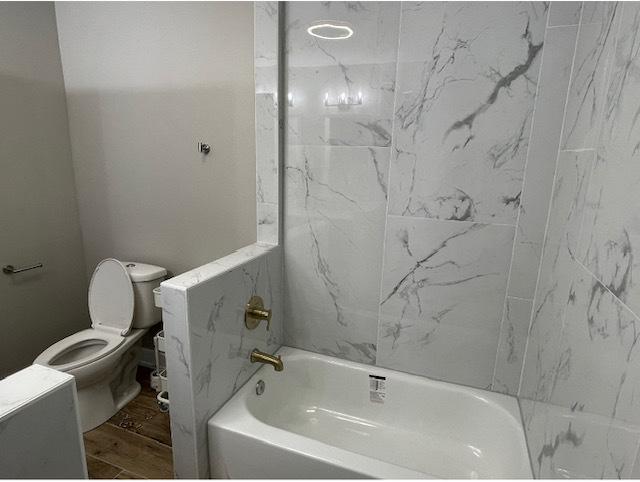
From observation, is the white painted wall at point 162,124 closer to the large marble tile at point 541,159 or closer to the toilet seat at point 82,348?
the toilet seat at point 82,348

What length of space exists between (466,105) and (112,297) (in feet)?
6.65

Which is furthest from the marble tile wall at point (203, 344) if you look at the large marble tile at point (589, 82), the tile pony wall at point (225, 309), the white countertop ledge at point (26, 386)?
the large marble tile at point (589, 82)

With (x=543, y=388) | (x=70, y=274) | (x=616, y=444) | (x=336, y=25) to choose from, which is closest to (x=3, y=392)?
(x=616, y=444)

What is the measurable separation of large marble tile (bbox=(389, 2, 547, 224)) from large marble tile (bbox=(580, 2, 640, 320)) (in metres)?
0.49

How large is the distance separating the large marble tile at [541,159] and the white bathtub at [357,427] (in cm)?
58

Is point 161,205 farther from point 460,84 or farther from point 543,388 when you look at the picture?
point 543,388

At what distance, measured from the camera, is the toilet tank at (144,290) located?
192cm

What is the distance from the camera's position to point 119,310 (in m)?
1.95

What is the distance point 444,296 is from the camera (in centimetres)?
153

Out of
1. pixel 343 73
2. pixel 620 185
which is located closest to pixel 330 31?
pixel 343 73

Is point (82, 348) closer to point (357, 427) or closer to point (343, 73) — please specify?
point (357, 427)

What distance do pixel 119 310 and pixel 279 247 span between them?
1019mm

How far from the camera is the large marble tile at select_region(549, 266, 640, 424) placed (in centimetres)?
60

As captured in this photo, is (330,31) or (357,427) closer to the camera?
(330,31)
